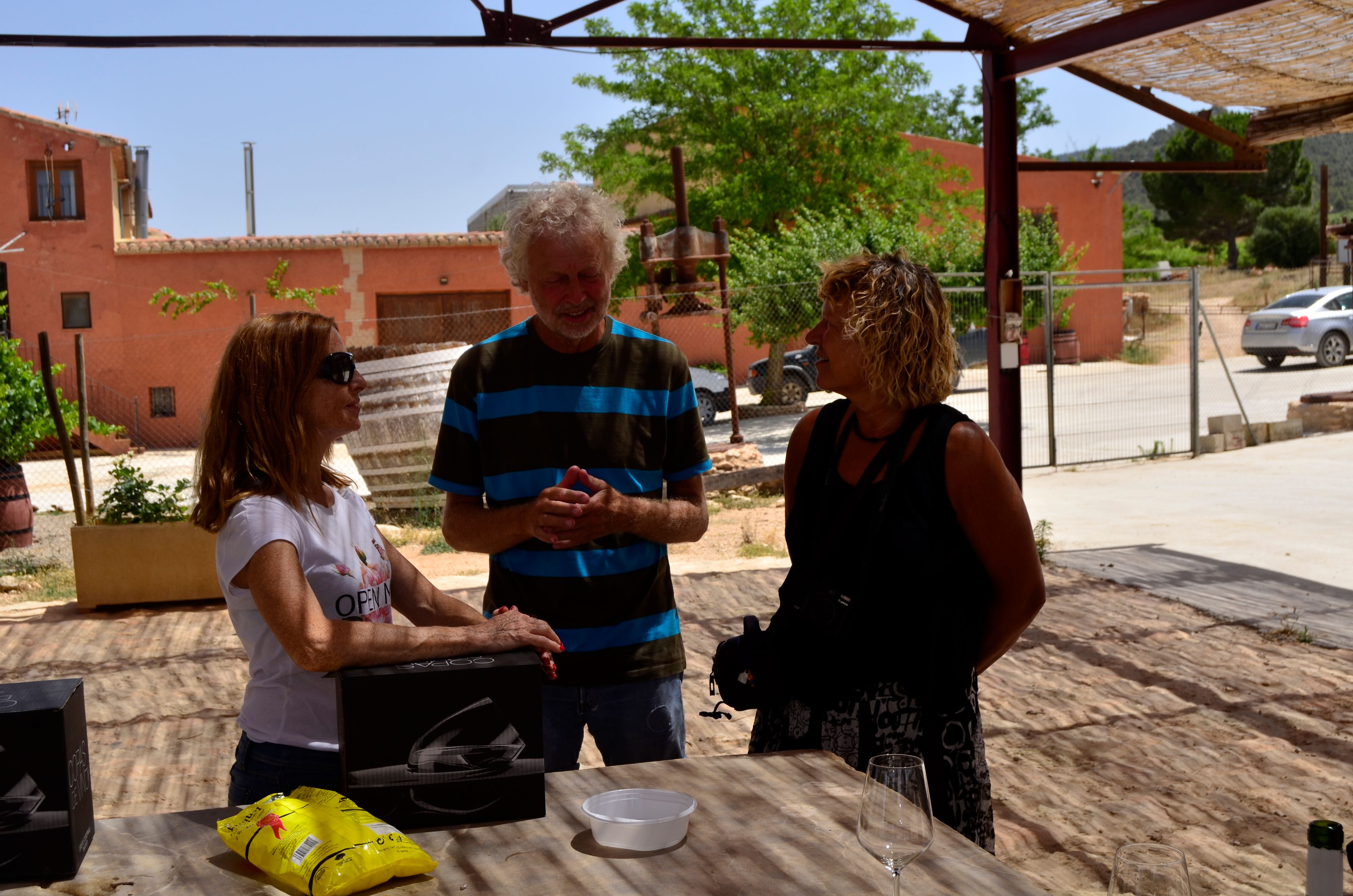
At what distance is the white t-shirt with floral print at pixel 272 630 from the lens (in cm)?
204

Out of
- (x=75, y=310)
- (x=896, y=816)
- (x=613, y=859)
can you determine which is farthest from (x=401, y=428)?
(x=75, y=310)

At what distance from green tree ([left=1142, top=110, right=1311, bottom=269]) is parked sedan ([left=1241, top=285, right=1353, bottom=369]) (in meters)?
35.2

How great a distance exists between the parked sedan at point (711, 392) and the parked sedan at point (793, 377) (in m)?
0.80

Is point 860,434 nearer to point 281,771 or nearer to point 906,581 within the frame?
point 906,581

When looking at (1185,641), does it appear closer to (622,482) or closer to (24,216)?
(622,482)

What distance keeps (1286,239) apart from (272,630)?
58.4 metres

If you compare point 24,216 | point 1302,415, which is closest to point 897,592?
point 1302,415

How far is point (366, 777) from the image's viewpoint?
1.86m

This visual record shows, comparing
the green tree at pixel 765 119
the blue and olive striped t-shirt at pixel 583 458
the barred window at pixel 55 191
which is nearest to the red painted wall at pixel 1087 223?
the green tree at pixel 765 119

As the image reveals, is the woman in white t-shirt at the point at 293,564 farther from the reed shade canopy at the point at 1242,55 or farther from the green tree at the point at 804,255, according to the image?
the green tree at the point at 804,255

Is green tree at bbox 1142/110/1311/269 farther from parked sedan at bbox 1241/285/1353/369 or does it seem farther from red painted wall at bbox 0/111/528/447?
red painted wall at bbox 0/111/528/447

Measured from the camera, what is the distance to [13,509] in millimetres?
10297

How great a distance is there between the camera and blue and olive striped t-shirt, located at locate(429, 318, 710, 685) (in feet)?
8.79

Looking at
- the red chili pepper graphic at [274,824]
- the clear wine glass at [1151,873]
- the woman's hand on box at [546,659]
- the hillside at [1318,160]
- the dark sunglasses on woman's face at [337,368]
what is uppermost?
the hillside at [1318,160]
